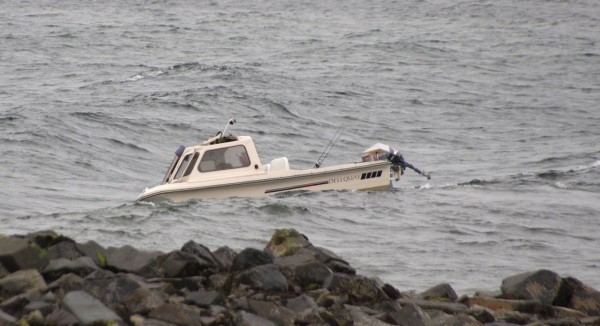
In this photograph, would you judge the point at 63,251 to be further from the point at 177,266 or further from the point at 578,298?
the point at 578,298

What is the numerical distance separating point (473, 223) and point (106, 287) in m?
11.7

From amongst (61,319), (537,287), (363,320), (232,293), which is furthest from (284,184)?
(61,319)

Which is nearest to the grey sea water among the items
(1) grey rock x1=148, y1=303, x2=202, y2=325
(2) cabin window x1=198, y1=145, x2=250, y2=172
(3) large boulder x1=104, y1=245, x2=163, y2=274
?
(2) cabin window x1=198, y1=145, x2=250, y2=172

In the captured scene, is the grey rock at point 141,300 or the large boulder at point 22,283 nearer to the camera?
the grey rock at point 141,300

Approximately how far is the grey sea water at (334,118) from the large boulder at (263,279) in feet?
15.6

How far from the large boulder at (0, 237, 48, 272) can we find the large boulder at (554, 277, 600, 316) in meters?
5.02

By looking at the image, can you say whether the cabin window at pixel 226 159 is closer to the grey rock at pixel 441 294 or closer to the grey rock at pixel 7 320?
the grey rock at pixel 441 294

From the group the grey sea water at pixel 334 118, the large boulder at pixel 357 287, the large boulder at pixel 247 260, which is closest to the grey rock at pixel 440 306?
the large boulder at pixel 357 287

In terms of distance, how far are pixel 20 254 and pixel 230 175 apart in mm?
11077

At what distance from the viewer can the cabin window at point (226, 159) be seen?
21672 millimetres

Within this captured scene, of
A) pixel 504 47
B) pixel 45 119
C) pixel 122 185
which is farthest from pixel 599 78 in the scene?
pixel 122 185

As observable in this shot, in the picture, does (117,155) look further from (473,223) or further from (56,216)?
(473,223)

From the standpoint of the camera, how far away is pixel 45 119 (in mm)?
33375

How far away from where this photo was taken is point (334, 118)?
3800cm
